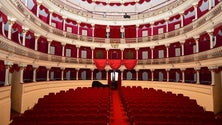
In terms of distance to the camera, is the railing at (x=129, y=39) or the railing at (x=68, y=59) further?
the railing at (x=129, y=39)

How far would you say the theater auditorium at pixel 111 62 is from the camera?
9758 millimetres

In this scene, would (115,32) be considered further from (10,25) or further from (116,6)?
(10,25)

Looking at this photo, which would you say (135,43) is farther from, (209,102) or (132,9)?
(209,102)

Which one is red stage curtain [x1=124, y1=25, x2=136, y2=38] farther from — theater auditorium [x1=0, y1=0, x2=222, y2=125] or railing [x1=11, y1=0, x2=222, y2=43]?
Answer: railing [x1=11, y1=0, x2=222, y2=43]

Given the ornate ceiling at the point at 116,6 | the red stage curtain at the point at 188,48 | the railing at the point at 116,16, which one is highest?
the ornate ceiling at the point at 116,6

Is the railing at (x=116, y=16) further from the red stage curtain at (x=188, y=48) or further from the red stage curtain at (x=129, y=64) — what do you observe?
the red stage curtain at (x=129, y=64)

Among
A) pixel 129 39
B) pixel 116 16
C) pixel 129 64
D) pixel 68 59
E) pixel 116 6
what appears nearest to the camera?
pixel 68 59

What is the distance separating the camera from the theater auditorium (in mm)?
9758

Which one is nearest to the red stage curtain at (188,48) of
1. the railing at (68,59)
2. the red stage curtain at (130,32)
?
the railing at (68,59)

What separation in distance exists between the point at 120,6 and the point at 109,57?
965 cm

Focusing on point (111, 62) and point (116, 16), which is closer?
point (111, 62)

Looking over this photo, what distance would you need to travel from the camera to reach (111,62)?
2631 cm

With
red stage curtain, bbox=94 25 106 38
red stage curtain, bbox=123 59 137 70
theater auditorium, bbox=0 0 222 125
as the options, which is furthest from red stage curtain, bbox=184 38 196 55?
red stage curtain, bbox=94 25 106 38

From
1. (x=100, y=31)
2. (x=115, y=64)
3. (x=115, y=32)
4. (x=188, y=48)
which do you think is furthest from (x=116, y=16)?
(x=188, y=48)
